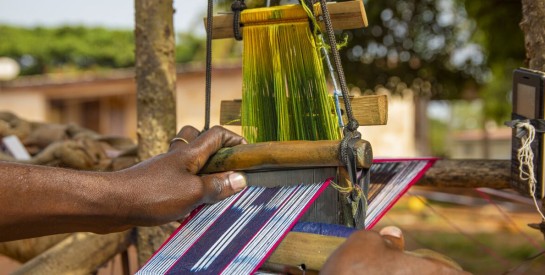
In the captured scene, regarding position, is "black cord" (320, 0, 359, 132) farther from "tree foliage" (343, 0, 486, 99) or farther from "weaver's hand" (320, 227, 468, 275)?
"tree foliage" (343, 0, 486, 99)

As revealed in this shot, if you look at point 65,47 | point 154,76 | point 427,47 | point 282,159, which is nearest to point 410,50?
point 427,47

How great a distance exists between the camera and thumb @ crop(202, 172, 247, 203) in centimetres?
169

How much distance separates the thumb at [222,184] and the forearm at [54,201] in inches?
9.3

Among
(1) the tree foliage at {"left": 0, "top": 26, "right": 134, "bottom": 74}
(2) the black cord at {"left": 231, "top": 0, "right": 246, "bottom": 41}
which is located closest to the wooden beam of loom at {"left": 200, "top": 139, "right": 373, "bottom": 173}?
(2) the black cord at {"left": 231, "top": 0, "right": 246, "bottom": 41}

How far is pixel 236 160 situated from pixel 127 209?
305 millimetres

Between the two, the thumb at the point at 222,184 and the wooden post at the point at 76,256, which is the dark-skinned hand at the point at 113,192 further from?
the wooden post at the point at 76,256

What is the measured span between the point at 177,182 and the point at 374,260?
595 millimetres

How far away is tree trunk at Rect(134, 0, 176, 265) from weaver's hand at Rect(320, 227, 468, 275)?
189 cm

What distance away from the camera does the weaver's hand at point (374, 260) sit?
48.1 inches

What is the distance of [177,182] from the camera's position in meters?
1.62

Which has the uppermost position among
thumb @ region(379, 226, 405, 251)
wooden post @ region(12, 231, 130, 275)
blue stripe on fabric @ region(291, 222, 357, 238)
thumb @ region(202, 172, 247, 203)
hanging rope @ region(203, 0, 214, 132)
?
hanging rope @ region(203, 0, 214, 132)

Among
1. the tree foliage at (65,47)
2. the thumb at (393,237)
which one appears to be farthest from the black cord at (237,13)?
the tree foliage at (65,47)

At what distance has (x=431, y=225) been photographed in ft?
33.0

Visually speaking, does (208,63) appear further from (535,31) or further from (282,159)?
(535,31)
